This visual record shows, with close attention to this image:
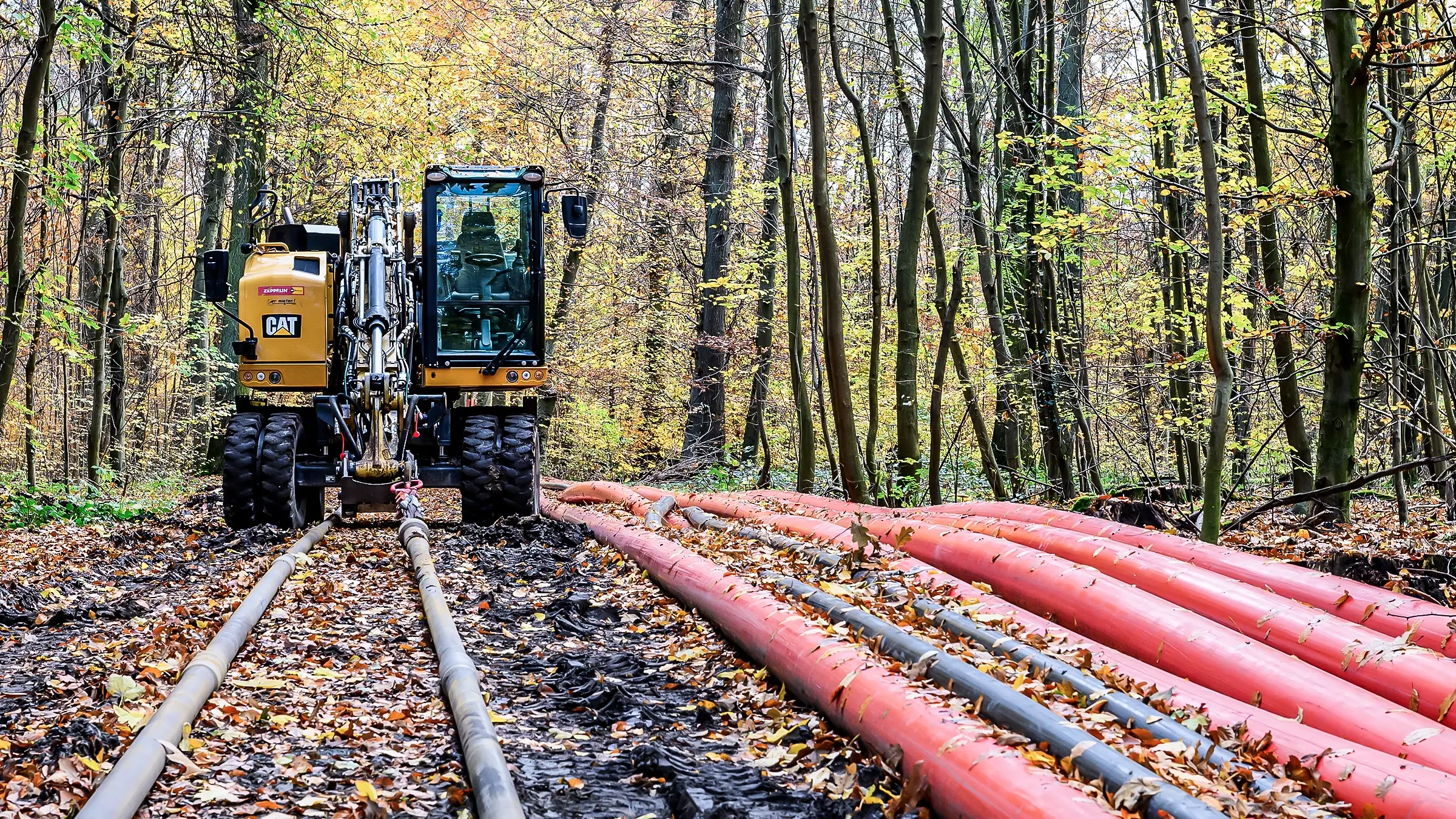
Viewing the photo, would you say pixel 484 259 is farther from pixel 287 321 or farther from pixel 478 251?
pixel 287 321

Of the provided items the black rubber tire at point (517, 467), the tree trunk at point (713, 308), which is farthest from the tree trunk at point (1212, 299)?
the tree trunk at point (713, 308)

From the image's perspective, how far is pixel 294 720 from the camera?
4.66 meters

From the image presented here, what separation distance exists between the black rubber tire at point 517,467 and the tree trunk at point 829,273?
131 inches

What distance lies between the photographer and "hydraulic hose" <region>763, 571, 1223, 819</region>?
323 cm

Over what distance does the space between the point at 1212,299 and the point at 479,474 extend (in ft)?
21.4

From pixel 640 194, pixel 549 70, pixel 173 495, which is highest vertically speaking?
pixel 549 70

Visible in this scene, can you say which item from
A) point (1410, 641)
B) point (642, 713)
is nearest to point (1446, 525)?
point (1410, 641)

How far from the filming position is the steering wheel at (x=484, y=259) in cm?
1180

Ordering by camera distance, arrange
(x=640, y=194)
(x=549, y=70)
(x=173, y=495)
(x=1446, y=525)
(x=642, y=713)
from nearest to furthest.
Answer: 1. (x=642, y=713)
2. (x=1446, y=525)
3. (x=173, y=495)
4. (x=640, y=194)
5. (x=549, y=70)

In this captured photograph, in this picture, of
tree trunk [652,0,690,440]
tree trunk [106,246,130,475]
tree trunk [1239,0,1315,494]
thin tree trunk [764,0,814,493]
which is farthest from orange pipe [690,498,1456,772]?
tree trunk [106,246,130,475]

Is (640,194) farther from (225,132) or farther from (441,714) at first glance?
(441,714)

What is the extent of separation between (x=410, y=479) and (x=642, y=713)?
604 cm

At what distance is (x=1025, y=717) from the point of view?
Result: 392 cm

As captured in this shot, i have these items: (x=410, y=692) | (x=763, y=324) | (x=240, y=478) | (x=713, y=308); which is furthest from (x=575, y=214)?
(x=763, y=324)
